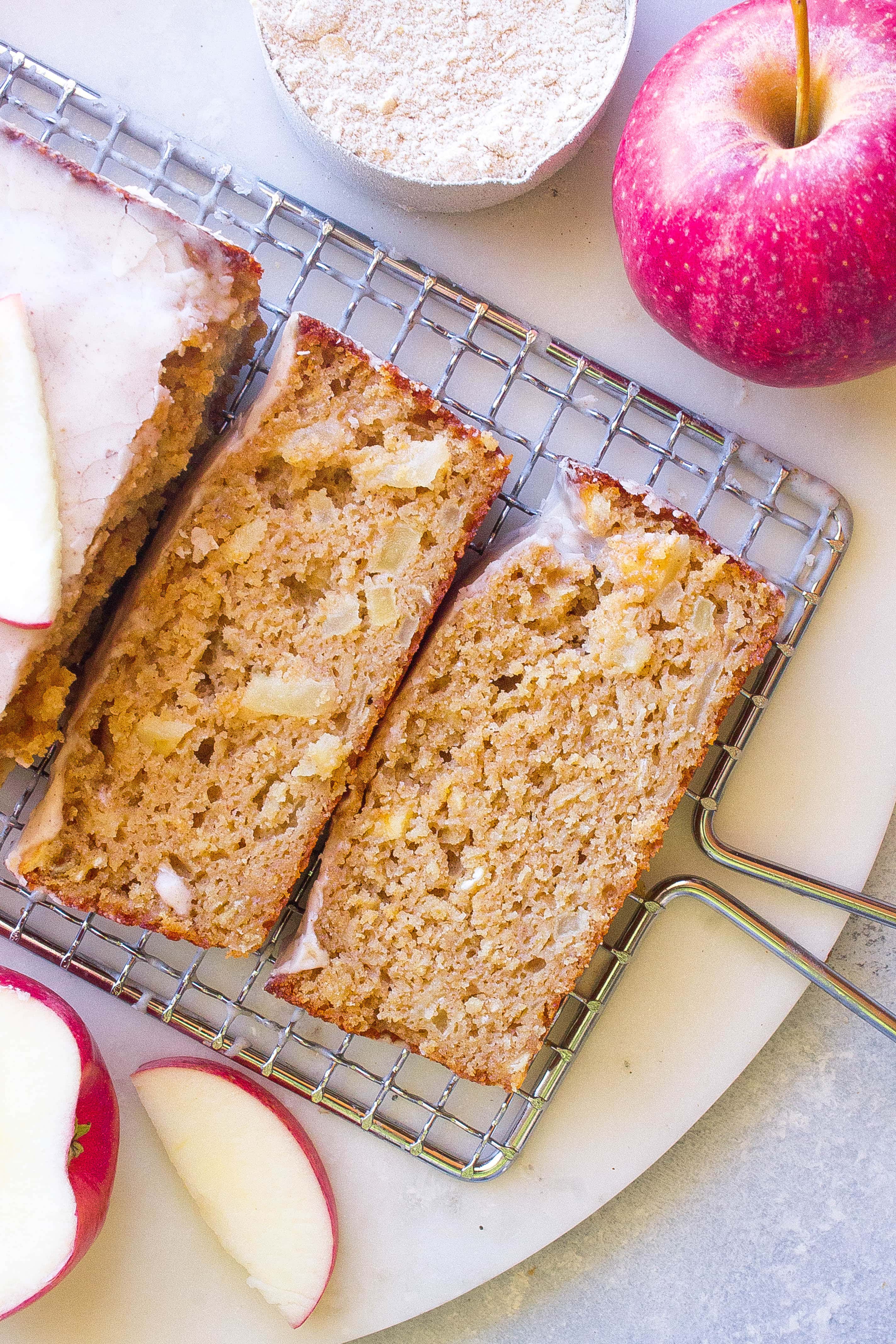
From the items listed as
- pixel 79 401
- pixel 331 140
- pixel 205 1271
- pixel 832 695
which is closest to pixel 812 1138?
pixel 832 695

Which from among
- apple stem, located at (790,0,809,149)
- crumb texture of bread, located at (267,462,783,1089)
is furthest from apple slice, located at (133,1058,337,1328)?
apple stem, located at (790,0,809,149)

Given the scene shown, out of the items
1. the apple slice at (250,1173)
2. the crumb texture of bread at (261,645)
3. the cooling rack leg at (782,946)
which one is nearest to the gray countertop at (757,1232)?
the cooling rack leg at (782,946)

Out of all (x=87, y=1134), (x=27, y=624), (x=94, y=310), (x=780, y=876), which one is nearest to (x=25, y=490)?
(x=27, y=624)

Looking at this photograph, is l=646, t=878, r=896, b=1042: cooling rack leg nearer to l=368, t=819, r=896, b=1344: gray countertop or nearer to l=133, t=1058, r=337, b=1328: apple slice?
l=368, t=819, r=896, b=1344: gray countertop

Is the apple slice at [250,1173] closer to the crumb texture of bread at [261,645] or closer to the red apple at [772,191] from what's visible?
the crumb texture of bread at [261,645]

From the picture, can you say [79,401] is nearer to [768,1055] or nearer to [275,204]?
[275,204]

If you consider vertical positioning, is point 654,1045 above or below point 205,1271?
above

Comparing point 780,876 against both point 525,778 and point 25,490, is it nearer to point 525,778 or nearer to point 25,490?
point 525,778
